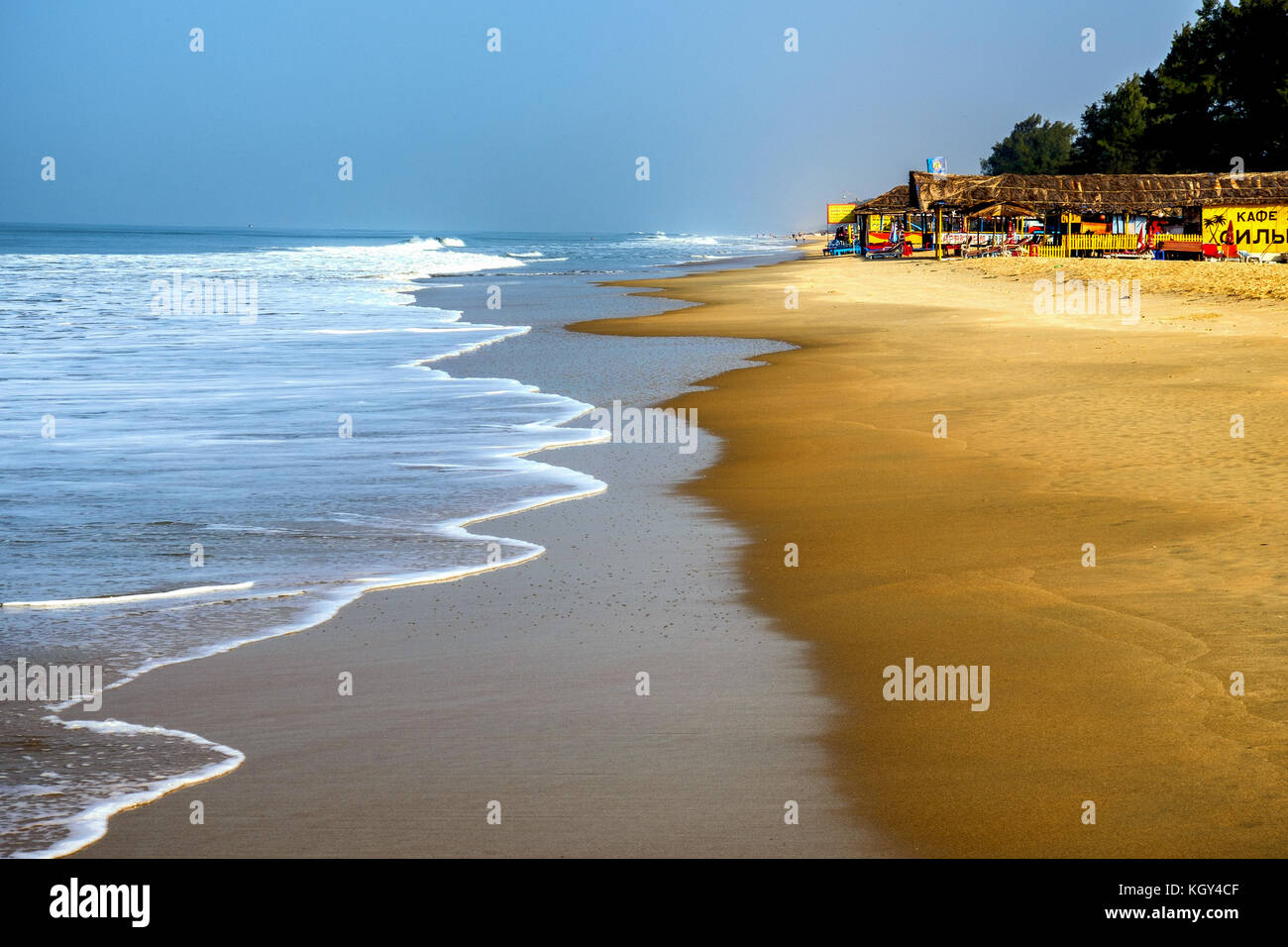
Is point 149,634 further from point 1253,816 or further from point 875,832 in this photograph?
point 1253,816

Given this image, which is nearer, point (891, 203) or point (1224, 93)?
point (891, 203)

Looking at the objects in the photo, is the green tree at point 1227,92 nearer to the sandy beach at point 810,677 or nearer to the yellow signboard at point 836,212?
the yellow signboard at point 836,212

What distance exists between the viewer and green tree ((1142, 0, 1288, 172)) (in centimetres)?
6594

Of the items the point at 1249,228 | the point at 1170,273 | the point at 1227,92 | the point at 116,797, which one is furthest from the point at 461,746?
the point at 1227,92

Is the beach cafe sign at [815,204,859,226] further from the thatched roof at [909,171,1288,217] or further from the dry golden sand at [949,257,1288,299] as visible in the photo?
the dry golden sand at [949,257,1288,299]

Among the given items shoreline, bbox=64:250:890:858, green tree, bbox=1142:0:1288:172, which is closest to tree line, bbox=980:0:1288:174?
green tree, bbox=1142:0:1288:172

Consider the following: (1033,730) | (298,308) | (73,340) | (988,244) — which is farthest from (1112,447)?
(988,244)

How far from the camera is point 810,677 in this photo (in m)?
5.69

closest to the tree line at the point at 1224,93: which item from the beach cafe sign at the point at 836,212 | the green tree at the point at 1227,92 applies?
the green tree at the point at 1227,92

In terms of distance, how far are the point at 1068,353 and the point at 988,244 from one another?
→ 123 ft

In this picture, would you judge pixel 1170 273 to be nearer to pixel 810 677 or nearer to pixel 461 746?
pixel 810 677

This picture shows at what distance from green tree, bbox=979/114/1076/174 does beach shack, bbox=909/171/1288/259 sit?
294 ft

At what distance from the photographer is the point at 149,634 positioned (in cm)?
639

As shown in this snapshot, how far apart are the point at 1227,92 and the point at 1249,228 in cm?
3667
